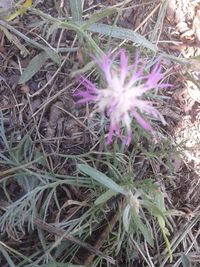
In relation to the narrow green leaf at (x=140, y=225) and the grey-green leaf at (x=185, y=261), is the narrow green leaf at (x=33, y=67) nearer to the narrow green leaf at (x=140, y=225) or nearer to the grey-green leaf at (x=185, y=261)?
the narrow green leaf at (x=140, y=225)

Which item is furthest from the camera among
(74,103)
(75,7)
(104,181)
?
(74,103)

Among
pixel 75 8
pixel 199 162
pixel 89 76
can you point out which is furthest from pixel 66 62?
pixel 199 162

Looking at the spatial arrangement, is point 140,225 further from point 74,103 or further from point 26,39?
point 26,39

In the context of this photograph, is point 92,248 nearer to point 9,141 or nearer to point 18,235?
point 18,235

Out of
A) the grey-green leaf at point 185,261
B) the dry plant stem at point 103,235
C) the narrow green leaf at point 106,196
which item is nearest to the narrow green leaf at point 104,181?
the narrow green leaf at point 106,196

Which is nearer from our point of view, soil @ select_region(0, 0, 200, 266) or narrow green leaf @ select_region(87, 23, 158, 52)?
narrow green leaf @ select_region(87, 23, 158, 52)

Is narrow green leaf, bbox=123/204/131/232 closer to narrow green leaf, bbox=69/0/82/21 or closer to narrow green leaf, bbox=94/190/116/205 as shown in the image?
narrow green leaf, bbox=94/190/116/205

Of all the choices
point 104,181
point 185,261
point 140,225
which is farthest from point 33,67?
point 185,261

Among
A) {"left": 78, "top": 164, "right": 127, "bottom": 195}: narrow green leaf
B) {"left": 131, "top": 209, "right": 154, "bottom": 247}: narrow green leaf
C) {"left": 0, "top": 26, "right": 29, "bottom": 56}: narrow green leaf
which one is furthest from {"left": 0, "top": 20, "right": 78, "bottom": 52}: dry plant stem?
{"left": 131, "top": 209, "right": 154, "bottom": 247}: narrow green leaf
